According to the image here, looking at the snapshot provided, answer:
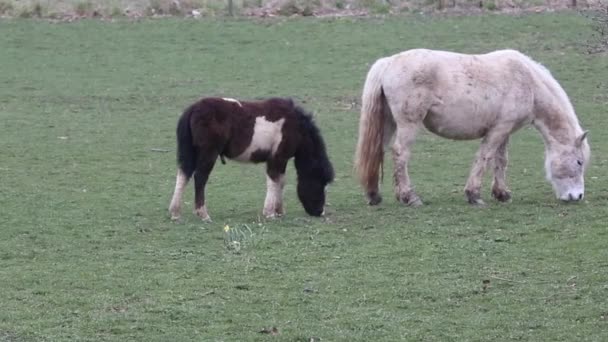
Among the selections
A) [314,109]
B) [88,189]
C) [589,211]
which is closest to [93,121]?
[314,109]

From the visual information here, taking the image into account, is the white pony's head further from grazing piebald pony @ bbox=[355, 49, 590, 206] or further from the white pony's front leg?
the white pony's front leg

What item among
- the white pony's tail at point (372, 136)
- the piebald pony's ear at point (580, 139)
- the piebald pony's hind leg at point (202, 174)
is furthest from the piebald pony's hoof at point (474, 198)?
the piebald pony's hind leg at point (202, 174)

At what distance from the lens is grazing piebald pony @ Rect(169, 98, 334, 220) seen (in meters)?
9.74

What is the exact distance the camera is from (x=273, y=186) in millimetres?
10148

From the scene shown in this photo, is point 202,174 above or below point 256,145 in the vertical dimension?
below

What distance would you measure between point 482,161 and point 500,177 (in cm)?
39

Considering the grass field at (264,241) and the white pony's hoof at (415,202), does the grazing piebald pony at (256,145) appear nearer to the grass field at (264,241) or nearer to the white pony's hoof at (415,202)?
the grass field at (264,241)

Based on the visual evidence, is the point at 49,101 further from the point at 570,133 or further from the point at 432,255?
the point at 432,255

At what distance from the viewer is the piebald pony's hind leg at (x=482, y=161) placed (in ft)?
35.0

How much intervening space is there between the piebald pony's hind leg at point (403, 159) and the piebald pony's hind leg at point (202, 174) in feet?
5.99

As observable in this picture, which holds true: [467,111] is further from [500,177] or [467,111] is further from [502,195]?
[502,195]

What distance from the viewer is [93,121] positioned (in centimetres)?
1633

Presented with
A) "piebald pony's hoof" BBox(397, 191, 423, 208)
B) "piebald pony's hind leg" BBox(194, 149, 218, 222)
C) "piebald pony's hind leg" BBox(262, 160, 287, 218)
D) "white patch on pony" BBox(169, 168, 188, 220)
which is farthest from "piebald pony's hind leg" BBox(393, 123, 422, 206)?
"white patch on pony" BBox(169, 168, 188, 220)

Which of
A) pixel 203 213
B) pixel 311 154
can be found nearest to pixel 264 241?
pixel 203 213
